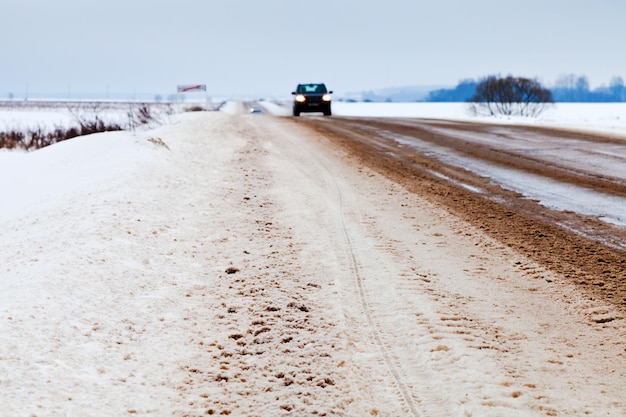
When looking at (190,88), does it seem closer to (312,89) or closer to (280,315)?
(312,89)

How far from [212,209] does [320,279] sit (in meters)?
3.11

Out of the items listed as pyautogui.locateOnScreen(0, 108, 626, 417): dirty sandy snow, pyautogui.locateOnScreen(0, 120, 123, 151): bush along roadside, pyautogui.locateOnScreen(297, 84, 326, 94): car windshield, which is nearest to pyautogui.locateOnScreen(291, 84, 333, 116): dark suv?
pyautogui.locateOnScreen(297, 84, 326, 94): car windshield

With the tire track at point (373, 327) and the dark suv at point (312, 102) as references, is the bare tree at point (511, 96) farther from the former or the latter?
the tire track at point (373, 327)

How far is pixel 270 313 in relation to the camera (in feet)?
15.3

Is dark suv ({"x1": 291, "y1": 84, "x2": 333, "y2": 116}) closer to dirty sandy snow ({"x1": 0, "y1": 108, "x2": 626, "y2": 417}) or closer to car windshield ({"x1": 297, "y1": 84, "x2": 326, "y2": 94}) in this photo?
car windshield ({"x1": 297, "y1": 84, "x2": 326, "y2": 94})

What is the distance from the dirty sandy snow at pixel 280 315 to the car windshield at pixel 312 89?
89.2ft

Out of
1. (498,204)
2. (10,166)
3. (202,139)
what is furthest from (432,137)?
(10,166)

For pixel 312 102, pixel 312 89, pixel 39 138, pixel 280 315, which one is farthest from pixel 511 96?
pixel 280 315

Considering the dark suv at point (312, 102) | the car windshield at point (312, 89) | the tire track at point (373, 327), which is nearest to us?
the tire track at point (373, 327)

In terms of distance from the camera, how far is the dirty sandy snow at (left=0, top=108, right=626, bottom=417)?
11.2ft

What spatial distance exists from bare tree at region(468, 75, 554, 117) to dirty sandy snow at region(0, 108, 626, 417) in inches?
1960

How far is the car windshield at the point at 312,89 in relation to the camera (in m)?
34.9

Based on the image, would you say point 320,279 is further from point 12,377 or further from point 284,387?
point 12,377

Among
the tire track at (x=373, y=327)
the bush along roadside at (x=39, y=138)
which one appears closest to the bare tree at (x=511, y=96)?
the bush along roadside at (x=39, y=138)
